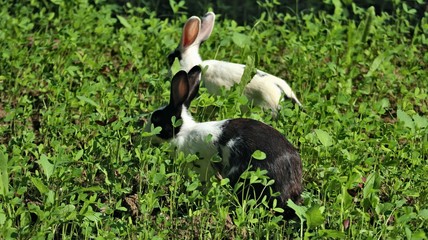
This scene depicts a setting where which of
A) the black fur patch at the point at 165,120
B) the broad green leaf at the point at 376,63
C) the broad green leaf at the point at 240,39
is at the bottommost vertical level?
the broad green leaf at the point at 376,63

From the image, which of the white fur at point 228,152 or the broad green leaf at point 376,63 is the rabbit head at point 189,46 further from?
the white fur at point 228,152

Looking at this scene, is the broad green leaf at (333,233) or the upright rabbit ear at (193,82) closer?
the broad green leaf at (333,233)

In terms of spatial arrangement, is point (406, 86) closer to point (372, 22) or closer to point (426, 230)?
point (372, 22)

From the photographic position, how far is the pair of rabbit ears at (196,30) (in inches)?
263

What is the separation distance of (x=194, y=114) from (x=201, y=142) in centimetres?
96

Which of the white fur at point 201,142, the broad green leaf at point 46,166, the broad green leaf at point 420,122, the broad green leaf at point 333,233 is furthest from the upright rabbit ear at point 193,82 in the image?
the broad green leaf at point 333,233

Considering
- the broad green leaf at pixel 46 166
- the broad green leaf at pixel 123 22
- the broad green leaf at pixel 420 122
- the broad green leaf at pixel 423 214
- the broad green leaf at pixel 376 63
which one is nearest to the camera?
the broad green leaf at pixel 423 214

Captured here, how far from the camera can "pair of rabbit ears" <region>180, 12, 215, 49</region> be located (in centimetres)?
668

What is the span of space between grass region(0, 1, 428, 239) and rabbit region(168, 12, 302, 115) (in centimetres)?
14

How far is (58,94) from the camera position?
5996 mm

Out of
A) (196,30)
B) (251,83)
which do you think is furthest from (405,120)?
(196,30)

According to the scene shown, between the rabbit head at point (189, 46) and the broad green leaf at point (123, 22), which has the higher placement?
the rabbit head at point (189, 46)

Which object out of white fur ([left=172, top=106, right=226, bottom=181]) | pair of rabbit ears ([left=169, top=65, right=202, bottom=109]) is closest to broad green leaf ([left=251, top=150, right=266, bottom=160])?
white fur ([left=172, top=106, right=226, bottom=181])

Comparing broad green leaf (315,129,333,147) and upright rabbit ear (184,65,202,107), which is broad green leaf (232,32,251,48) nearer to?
upright rabbit ear (184,65,202,107)
